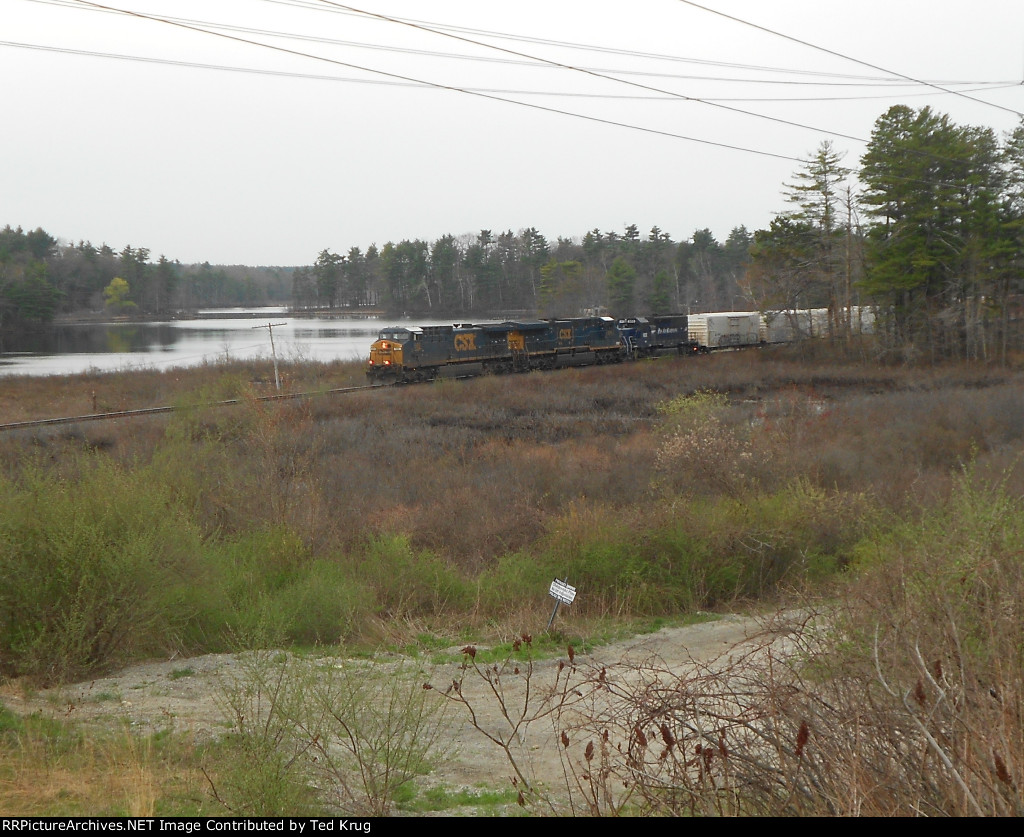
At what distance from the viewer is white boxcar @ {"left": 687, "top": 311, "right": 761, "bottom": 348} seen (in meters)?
61.8

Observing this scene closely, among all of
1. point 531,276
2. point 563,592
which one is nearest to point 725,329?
point 531,276

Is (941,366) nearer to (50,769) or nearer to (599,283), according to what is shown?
(599,283)

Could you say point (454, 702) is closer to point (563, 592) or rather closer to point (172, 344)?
point (563, 592)

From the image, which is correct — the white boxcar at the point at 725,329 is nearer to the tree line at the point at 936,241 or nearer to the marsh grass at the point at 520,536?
the tree line at the point at 936,241

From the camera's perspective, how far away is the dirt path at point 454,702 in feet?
23.4

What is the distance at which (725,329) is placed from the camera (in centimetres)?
6297

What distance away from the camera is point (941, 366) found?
52312mm

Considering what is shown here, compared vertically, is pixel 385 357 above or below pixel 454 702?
above

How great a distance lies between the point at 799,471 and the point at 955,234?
39001 millimetres

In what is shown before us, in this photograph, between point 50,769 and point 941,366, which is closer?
point 50,769

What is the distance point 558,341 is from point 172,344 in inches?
2155

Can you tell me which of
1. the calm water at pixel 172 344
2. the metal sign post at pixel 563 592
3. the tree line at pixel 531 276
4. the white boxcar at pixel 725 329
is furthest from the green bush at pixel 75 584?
the tree line at pixel 531 276

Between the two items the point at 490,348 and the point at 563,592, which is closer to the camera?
the point at 563,592

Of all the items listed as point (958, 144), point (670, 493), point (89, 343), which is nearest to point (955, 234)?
point (958, 144)
